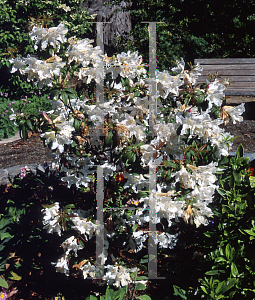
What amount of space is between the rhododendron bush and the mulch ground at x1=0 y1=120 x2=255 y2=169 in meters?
2.47

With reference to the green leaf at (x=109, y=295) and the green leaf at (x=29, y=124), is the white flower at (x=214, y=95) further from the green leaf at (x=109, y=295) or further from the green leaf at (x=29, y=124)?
the green leaf at (x=109, y=295)

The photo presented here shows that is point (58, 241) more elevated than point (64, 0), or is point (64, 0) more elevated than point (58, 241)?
point (64, 0)

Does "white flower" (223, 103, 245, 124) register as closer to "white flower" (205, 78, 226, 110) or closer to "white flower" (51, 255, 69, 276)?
"white flower" (205, 78, 226, 110)

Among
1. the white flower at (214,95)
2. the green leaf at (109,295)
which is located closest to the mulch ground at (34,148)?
the white flower at (214,95)

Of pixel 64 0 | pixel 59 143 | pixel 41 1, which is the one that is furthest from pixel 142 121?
pixel 64 0

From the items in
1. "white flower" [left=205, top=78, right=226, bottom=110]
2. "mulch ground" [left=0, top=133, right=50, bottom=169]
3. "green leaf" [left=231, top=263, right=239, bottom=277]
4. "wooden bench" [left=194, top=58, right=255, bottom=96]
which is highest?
"white flower" [left=205, top=78, right=226, bottom=110]

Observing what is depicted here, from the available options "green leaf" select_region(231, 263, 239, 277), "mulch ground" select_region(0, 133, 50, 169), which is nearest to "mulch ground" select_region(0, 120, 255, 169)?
"mulch ground" select_region(0, 133, 50, 169)

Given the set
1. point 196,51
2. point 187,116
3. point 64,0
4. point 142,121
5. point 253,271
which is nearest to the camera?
point 253,271

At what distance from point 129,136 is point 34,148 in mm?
3493

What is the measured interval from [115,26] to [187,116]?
6838 mm

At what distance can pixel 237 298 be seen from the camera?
1.70m

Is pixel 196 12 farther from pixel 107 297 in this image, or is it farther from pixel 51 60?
pixel 107 297

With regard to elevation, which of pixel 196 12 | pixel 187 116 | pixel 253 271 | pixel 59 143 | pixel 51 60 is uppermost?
pixel 196 12

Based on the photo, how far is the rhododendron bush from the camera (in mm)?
1821
